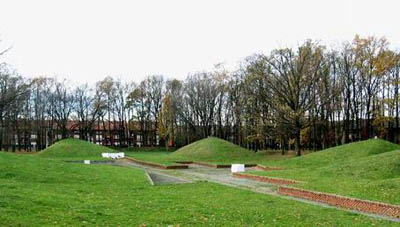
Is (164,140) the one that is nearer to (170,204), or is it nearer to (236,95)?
(236,95)

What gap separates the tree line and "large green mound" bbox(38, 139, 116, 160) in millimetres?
8055

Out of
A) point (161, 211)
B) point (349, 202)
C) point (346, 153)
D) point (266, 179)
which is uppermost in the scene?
point (346, 153)

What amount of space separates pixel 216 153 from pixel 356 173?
27.6m

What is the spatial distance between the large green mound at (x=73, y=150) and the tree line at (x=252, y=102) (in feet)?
26.4

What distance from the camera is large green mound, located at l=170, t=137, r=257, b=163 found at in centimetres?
4775

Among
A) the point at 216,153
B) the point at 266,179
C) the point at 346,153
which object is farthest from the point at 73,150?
the point at 266,179

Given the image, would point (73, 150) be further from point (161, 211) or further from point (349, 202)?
point (349, 202)

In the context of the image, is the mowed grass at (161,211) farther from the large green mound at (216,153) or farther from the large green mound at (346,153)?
the large green mound at (216,153)

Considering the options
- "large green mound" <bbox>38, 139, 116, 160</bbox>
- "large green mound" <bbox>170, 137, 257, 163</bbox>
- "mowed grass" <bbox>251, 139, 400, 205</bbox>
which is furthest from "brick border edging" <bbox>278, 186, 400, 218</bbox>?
"large green mound" <bbox>38, 139, 116, 160</bbox>

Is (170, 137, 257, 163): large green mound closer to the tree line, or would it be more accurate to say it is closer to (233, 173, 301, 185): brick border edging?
the tree line

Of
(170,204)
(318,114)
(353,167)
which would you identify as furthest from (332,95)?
(170,204)

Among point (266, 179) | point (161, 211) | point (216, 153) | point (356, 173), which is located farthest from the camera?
point (216, 153)

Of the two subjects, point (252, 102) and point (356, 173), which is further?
point (252, 102)

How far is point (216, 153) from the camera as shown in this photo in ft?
162
